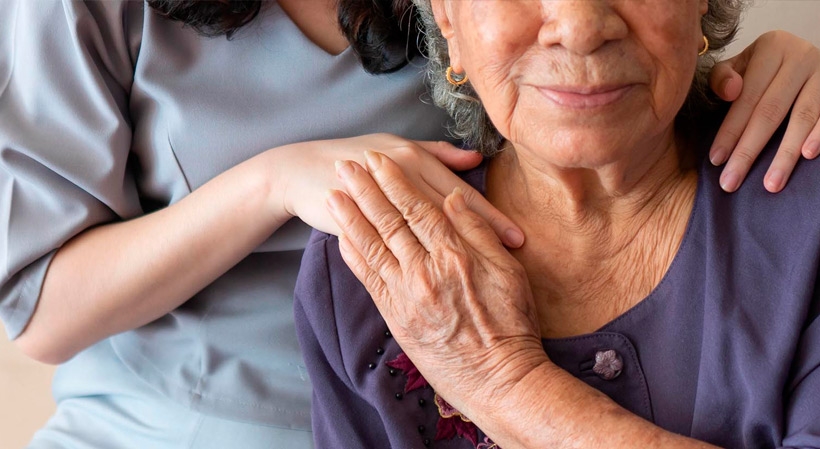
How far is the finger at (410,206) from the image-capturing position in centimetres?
138

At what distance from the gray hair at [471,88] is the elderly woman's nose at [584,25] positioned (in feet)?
1.02

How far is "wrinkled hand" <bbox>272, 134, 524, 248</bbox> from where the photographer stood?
1.47 meters

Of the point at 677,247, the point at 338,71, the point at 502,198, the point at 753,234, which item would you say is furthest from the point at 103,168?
the point at 753,234

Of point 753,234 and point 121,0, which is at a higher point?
point 121,0

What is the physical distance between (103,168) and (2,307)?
33 cm

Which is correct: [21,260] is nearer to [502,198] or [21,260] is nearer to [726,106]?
[502,198]

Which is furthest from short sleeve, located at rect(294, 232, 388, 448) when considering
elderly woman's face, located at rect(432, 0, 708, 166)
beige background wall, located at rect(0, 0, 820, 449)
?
beige background wall, located at rect(0, 0, 820, 449)

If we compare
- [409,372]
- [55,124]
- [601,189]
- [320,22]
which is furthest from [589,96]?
[55,124]

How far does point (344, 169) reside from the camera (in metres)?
1.42

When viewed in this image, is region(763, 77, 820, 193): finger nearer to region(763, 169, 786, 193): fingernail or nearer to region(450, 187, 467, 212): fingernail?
region(763, 169, 786, 193): fingernail

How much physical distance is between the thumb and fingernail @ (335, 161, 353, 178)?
0.18m

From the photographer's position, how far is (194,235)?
161cm

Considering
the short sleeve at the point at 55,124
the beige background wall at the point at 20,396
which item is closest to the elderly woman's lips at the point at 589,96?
the short sleeve at the point at 55,124

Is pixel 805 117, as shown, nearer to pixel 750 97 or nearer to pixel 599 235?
pixel 750 97
